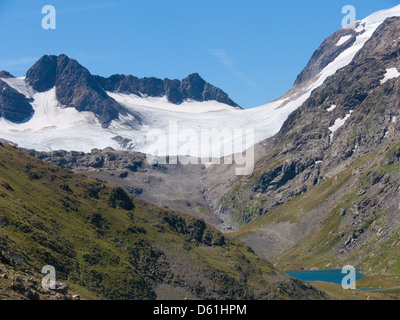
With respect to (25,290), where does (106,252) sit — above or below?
above

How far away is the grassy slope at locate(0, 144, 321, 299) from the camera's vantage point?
13679cm

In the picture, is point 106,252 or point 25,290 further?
point 106,252

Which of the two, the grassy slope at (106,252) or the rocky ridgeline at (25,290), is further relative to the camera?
the grassy slope at (106,252)

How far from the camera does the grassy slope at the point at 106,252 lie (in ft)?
449

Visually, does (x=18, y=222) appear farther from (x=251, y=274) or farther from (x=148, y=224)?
(x=251, y=274)

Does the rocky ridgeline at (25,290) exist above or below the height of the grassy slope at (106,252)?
below

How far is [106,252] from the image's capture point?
159250 mm

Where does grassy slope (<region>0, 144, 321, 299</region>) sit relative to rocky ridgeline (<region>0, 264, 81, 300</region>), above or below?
above

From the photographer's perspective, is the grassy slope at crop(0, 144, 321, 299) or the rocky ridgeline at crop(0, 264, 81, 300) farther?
the grassy slope at crop(0, 144, 321, 299)

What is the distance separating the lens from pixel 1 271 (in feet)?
273
